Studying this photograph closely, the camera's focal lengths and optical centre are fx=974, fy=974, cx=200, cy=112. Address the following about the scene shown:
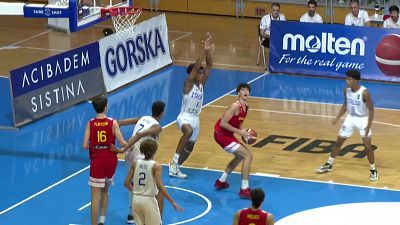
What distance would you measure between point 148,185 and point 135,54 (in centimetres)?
1099

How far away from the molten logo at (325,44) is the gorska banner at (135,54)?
3.07 metres

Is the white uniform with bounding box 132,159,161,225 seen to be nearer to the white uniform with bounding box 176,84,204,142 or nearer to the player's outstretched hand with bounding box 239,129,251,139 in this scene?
the player's outstretched hand with bounding box 239,129,251,139

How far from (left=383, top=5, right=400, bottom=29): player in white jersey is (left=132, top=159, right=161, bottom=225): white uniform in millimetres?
13002

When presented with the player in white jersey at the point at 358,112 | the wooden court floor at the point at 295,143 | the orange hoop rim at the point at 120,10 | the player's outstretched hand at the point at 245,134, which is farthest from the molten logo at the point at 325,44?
the player's outstretched hand at the point at 245,134

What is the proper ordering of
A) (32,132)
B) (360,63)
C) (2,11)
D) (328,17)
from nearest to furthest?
(2,11), (32,132), (360,63), (328,17)

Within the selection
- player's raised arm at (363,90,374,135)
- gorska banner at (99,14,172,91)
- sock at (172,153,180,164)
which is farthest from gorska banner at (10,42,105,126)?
player's raised arm at (363,90,374,135)

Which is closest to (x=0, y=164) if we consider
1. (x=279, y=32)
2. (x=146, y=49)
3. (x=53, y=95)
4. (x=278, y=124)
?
A: (x=53, y=95)

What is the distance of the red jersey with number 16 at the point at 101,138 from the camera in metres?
13.1

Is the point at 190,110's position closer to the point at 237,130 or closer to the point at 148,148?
the point at 237,130

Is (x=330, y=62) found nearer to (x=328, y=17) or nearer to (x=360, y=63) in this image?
(x=360, y=63)

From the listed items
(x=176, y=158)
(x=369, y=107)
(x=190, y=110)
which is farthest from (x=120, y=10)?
(x=369, y=107)

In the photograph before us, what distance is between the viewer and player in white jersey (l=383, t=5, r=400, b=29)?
23578 millimetres

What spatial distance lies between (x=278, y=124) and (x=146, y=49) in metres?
5.20

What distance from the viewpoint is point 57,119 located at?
771 inches
